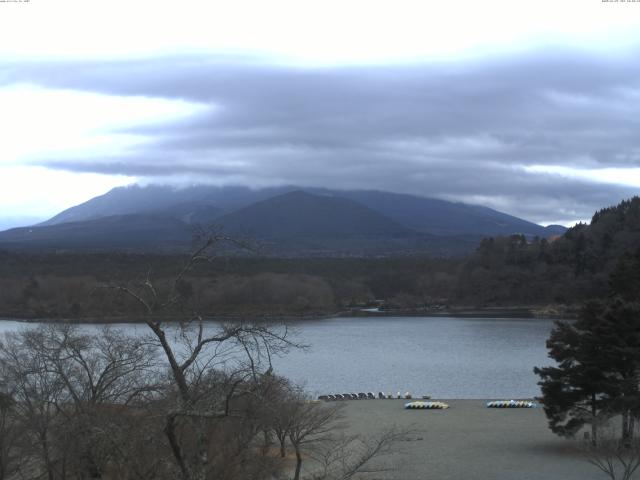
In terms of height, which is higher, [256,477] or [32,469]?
[256,477]

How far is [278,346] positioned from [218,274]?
8262 centimetres

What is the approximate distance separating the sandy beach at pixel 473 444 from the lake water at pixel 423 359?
261 inches

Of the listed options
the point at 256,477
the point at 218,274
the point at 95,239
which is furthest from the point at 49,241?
the point at 256,477

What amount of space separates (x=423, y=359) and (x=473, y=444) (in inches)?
1149

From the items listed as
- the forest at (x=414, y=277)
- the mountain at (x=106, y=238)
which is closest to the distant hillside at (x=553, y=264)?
the forest at (x=414, y=277)

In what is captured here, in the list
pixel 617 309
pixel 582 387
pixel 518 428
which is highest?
pixel 617 309

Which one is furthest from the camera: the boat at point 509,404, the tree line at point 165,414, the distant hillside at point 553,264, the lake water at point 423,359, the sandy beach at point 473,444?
the distant hillside at point 553,264

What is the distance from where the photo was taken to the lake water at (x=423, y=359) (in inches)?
1654

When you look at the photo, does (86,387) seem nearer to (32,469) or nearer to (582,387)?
(32,469)

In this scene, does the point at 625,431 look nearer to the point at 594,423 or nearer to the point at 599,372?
the point at 594,423

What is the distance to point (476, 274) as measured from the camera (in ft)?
382

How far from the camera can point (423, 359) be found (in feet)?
180

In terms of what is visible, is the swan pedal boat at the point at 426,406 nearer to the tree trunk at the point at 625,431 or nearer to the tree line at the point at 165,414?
the tree trunk at the point at 625,431

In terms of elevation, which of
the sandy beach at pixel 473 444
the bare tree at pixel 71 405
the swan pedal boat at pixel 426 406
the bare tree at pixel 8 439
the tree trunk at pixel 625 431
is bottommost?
the swan pedal boat at pixel 426 406
